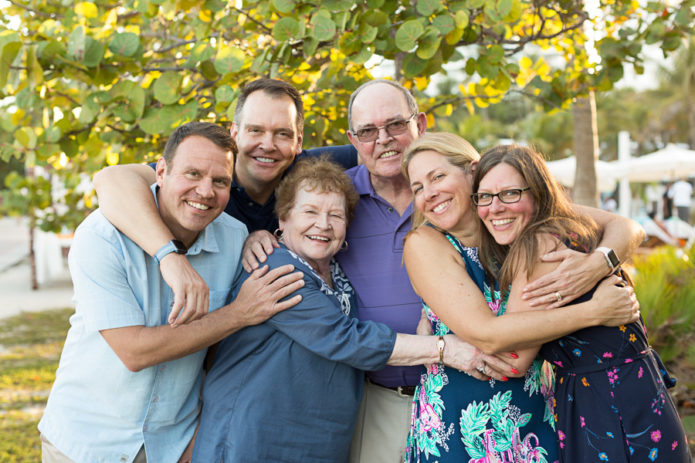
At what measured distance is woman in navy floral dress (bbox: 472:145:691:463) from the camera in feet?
7.04

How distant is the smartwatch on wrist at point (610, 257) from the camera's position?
2.28 metres

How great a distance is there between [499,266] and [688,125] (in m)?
45.1

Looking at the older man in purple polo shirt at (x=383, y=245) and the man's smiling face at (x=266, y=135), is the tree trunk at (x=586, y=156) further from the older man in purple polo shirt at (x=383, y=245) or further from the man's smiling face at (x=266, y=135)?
the man's smiling face at (x=266, y=135)

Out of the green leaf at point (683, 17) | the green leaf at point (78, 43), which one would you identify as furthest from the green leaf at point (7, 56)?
the green leaf at point (683, 17)

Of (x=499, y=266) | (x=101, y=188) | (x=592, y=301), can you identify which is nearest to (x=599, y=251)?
(x=592, y=301)

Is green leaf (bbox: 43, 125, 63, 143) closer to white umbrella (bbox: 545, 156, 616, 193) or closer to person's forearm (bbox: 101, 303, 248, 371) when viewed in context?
person's forearm (bbox: 101, 303, 248, 371)

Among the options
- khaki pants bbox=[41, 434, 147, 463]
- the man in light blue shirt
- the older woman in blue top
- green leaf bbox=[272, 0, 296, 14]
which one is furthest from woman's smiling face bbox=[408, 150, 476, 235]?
khaki pants bbox=[41, 434, 147, 463]

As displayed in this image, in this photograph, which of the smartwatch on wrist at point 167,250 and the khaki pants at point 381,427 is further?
the khaki pants at point 381,427

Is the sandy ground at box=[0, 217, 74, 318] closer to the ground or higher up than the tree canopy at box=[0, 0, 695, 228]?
closer to the ground

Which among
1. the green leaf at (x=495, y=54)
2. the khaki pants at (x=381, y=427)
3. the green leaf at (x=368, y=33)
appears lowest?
the khaki pants at (x=381, y=427)

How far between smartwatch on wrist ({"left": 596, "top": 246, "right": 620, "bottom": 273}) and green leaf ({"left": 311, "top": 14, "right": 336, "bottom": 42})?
175 centimetres

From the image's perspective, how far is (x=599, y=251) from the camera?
230 centimetres

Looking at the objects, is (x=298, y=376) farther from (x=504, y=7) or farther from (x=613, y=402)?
(x=504, y=7)

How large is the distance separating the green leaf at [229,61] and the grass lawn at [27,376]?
3868 mm
